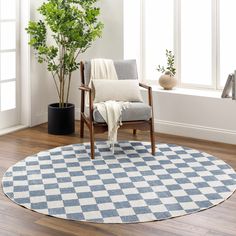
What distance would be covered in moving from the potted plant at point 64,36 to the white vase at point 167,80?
0.77m

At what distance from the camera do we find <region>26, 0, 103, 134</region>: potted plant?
513 centimetres

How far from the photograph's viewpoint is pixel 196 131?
211 inches

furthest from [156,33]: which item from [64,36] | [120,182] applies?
[120,182]

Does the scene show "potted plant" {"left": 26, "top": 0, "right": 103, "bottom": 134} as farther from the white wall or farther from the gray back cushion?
the gray back cushion

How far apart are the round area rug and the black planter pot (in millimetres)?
477

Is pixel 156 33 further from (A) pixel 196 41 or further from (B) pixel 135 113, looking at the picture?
(B) pixel 135 113

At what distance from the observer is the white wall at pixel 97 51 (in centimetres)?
568

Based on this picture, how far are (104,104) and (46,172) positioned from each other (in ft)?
2.72

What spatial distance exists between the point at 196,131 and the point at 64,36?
5.14ft

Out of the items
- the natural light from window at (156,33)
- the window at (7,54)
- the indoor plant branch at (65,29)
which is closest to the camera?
the indoor plant branch at (65,29)

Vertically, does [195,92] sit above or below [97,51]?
below

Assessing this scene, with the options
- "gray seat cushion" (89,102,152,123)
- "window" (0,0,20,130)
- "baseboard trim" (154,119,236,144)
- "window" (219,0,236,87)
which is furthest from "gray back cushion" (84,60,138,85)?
"window" (0,0,20,130)

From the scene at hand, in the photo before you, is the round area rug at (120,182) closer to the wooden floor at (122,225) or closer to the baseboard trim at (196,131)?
the wooden floor at (122,225)

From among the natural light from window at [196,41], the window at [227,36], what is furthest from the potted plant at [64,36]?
the window at [227,36]
